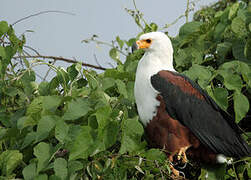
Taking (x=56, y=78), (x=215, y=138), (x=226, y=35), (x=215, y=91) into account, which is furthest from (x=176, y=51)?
(x=56, y=78)

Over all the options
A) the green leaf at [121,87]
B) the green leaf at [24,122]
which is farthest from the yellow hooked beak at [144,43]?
the green leaf at [24,122]

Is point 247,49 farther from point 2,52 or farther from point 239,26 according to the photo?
point 2,52

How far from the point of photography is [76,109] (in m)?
1.97

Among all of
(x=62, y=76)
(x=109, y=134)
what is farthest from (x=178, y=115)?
(x=62, y=76)

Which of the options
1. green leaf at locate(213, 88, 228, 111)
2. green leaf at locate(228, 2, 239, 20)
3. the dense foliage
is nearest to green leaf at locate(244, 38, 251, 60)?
the dense foliage

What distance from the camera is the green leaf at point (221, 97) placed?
2.37m

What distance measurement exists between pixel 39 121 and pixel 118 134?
38cm

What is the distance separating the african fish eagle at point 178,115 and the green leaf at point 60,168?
578 millimetres

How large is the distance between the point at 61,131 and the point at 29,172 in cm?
23

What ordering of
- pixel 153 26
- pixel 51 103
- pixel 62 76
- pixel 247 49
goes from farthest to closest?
1. pixel 153 26
2. pixel 247 49
3. pixel 62 76
4. pixel 51 103

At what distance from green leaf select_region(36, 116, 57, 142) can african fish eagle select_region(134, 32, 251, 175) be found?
20.9 inches

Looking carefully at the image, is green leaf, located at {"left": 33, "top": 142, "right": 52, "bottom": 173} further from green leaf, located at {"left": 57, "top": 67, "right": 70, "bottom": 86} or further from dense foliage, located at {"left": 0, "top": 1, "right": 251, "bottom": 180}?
green leaf, located at {"left": 57, "top": 67, "right": 70, "bottom": 86}

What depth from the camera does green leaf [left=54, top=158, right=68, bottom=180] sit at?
179 centimetres

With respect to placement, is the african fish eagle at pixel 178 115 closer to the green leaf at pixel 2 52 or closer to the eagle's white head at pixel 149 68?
the eagle's white head at pixel 149 68
